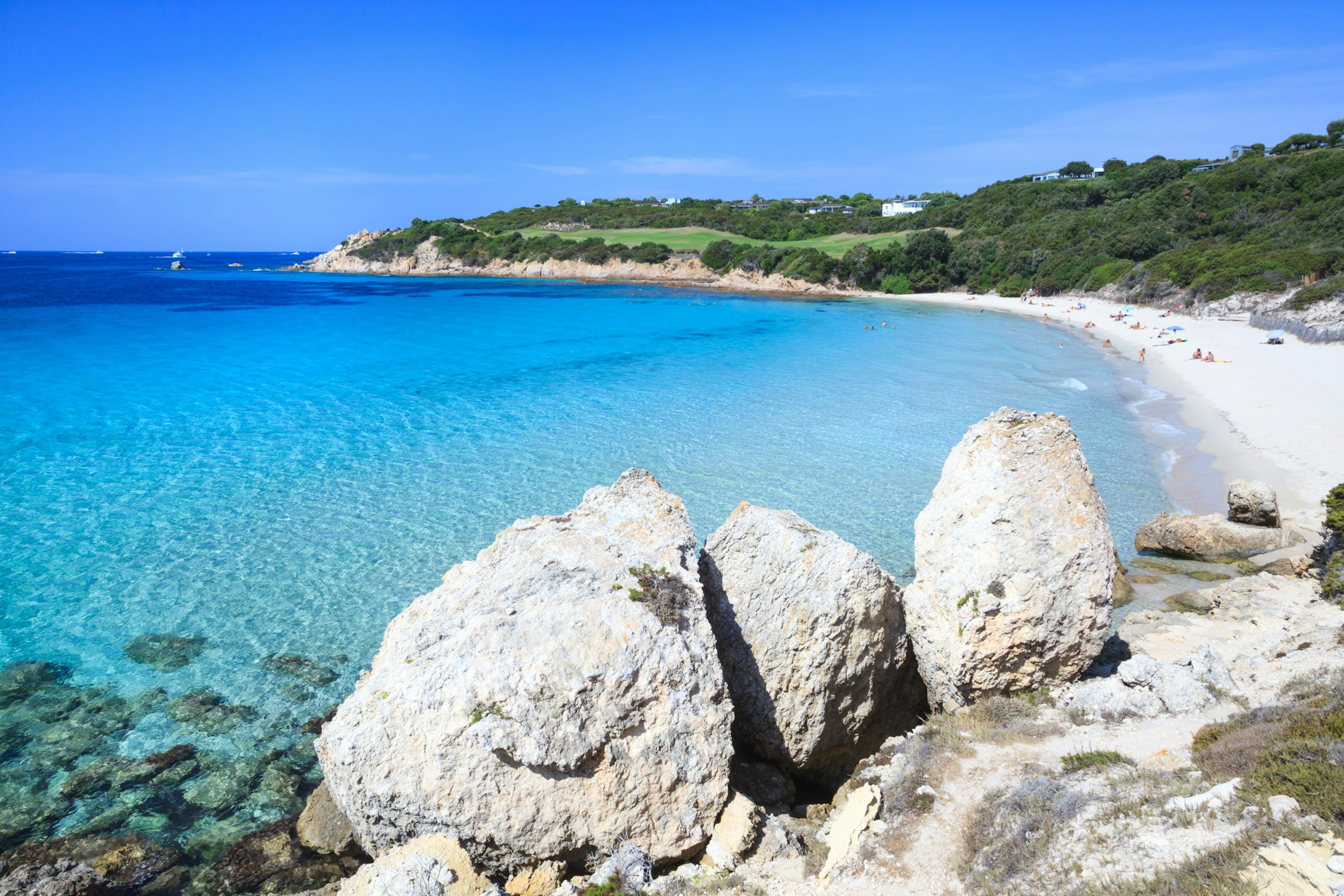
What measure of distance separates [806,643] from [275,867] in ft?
17.7

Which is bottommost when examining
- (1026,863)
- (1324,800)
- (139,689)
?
(139,689)

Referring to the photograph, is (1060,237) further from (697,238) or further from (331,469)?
(331,469)

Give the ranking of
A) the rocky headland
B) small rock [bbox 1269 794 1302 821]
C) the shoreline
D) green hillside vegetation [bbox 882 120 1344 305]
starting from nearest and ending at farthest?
1. small rock [bbox 1269 794 1302 821]
2. the rocky headland
3. the shoreline
4. green hillside vegetation [bbox 882 120 1344 305]

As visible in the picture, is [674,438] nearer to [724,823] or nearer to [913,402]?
[913,402]

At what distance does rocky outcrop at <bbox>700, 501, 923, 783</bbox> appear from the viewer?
6934 millimetres

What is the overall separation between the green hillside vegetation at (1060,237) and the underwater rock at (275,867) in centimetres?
4784

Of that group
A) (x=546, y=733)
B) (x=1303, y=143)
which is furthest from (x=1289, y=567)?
(x=1303, y=143)

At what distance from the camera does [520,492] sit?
1623cm

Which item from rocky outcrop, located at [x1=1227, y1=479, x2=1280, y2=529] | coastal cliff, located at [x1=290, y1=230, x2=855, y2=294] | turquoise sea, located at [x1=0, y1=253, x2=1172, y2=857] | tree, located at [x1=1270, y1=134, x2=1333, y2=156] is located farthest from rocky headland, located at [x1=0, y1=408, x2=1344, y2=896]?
tree, located at [x1=1270, y1=134, x2=1333, y2=156]

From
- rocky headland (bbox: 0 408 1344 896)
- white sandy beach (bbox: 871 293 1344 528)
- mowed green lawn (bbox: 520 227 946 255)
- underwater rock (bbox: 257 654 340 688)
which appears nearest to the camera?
rocky headland (bbox: 0 408 1344 896)

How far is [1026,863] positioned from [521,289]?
3553 inches

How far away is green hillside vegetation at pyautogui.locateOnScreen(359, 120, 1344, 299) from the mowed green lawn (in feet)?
1.38

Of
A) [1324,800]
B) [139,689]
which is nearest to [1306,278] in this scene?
[1324,800]

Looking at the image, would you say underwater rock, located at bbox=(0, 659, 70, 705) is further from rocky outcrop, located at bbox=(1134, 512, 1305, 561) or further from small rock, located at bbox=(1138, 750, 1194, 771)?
rocky outcrop, located at bbox=(1134, 512, 1305, 561)
